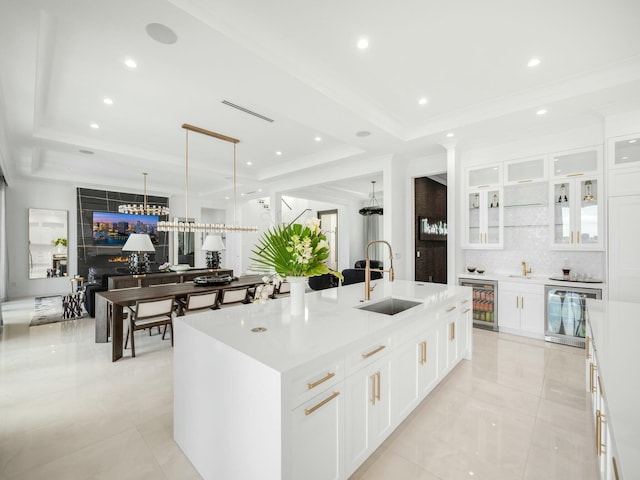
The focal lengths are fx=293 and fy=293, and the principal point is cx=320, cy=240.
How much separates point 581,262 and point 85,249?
35.1 feet

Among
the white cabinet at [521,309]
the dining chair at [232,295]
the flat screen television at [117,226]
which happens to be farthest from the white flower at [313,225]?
the flat screen television at [117,226]

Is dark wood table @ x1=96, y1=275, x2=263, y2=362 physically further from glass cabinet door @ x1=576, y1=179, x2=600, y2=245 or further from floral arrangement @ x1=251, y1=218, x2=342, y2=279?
glass cabinet door @ x1=576, y1=179, x2=600, y2=245

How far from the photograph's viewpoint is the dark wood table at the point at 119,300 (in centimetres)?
341

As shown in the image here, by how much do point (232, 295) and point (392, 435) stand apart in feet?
9.71

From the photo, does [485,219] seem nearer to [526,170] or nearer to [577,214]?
[526,170]

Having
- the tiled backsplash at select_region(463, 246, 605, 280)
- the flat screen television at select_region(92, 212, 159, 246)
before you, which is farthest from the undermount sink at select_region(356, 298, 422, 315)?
the flat screen television at select_region(92, 212, 159, 246)

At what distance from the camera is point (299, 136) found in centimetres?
477

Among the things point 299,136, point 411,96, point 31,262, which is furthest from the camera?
point 31,262

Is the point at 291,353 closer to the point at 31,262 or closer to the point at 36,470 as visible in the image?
the point at 36,470

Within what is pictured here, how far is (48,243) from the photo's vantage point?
297 inches

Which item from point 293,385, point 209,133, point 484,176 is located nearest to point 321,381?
point 293,385

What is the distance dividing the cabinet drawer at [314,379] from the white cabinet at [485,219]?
4.06 metres

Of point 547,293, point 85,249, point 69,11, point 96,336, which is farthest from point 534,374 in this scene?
point 85,249

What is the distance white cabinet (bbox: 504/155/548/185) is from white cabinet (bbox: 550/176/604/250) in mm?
241
